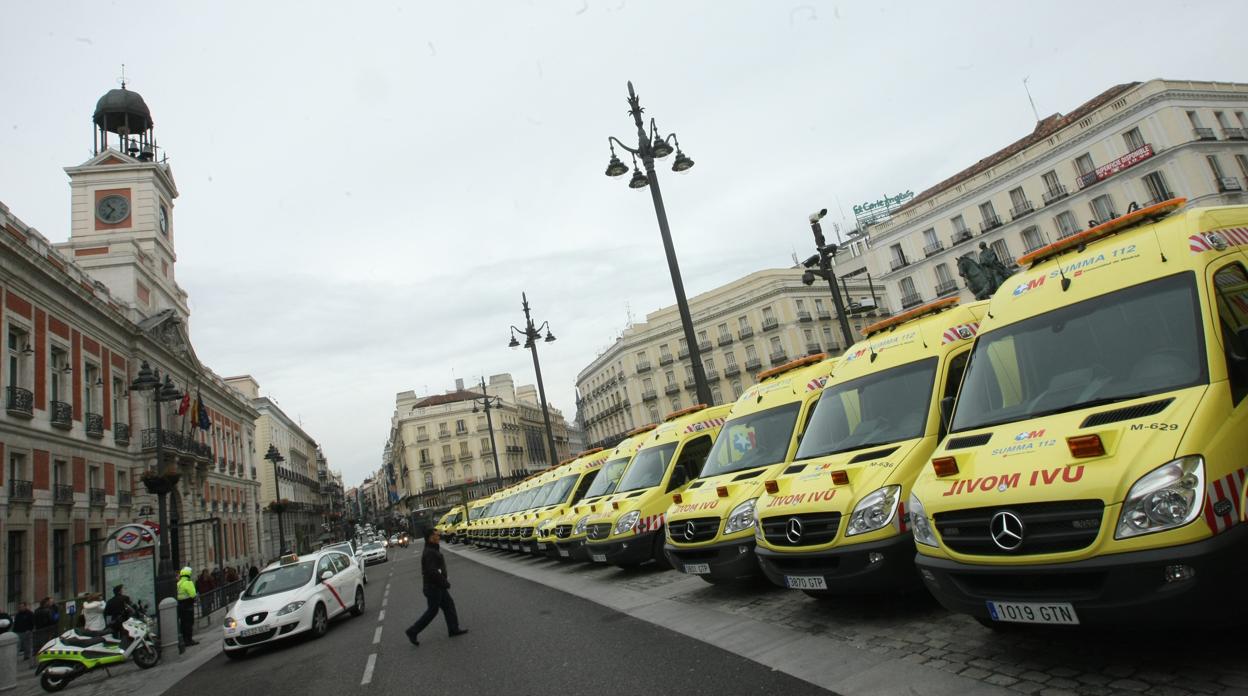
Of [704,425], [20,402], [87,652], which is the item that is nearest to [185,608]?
[87,652]

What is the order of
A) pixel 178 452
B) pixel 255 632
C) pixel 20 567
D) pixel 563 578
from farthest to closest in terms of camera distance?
pixel 178 452 < pixel 20 567 < pixel 563 578 < pixel 255 632

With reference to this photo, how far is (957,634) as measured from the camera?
520 cm

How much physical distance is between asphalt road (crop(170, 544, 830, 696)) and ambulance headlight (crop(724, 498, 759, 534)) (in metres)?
1.29

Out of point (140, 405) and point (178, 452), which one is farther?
point (178, 452)

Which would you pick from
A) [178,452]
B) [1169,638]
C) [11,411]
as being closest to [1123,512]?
[1169,638]

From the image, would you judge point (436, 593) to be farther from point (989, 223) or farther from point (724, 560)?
point (989, 223)

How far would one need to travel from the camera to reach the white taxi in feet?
35.4

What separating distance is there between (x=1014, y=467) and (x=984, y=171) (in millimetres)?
48197

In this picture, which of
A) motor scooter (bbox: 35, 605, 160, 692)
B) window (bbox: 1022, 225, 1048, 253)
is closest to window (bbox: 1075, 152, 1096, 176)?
window (bbox: 1022, 225, 1048, 253)

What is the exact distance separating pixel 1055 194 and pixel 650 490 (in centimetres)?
4146

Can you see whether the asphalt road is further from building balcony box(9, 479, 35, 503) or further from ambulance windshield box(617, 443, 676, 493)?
building balcony box(9, 479, 35, 503)

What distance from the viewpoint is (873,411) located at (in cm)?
668

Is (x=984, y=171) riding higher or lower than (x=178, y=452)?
higher

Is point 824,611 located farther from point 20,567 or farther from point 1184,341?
point 20,567
